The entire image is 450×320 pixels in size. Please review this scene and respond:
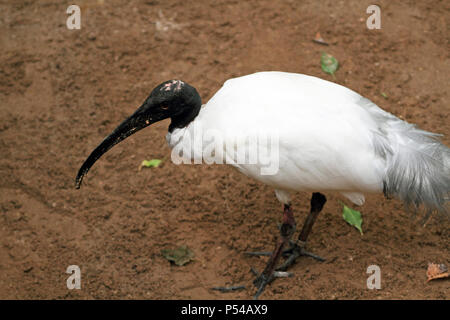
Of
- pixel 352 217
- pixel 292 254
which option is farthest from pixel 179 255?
pixel 352 217

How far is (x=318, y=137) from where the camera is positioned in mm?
3449

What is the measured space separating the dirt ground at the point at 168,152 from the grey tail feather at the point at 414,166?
0.37 metres

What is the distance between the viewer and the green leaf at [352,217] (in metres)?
4.45

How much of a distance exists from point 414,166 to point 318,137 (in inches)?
27.3

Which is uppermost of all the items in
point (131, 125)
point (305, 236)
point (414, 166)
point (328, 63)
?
point (328, 63)

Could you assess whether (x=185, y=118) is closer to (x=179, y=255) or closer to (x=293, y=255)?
(x=179, y=255)

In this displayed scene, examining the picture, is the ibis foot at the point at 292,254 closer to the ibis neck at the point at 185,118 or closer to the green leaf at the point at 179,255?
the green leaf at the point at 179,255

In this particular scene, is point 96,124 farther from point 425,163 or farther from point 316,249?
Answer: point 425,163

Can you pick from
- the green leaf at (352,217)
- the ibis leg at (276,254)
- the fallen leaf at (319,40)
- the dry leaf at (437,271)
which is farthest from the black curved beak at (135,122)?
the fallen leaf at (319,40)

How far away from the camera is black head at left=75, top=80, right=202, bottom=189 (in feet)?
12.2

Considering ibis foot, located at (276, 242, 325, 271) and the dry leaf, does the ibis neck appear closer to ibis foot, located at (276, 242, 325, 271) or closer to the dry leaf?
ibis foot, located at (276, 242, 325, 271)

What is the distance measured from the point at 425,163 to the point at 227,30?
335 cm
